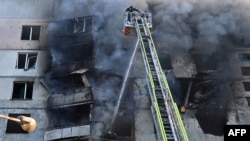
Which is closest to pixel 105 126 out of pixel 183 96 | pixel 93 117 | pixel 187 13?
pixel 93 117

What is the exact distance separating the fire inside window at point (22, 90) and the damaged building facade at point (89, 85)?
A: 53 millimetres

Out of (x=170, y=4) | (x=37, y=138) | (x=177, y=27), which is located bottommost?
(x=37, y=138)

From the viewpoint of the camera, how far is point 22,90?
21.2 meters

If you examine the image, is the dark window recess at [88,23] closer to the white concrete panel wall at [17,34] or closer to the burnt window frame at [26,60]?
the white concrete panel wall at [17,34]

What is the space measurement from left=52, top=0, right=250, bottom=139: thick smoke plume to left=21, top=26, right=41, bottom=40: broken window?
154 cm

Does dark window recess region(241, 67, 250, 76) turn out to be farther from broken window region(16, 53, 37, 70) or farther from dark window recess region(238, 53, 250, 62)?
broken window region(16, 53, 37, 70)

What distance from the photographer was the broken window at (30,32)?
23297 mm

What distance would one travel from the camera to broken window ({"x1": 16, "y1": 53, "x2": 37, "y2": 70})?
22022 millimetres

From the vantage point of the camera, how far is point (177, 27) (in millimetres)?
22906

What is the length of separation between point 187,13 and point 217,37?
2467 millimetres

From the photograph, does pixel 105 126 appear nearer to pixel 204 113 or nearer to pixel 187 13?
pixel 204 113

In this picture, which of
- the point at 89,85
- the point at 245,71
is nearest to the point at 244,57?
the point at 245,71

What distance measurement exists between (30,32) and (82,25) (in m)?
3.24

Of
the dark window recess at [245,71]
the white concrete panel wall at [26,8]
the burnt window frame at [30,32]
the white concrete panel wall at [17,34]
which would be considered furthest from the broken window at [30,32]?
the dark window recess at [245,71]
